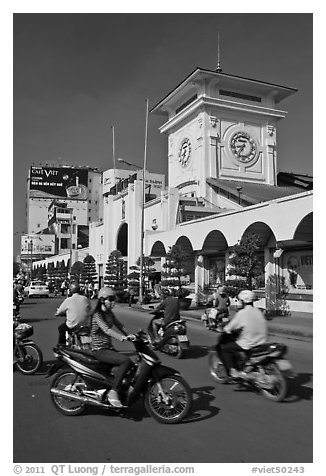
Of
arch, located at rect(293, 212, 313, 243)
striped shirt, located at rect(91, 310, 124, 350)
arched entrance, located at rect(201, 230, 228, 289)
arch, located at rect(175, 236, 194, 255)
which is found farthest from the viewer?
arch, located at rect(175, 236, 194, 255)

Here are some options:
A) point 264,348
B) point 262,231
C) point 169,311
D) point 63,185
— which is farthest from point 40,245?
point 264,348

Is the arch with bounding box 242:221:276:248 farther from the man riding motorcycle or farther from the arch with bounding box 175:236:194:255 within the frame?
the man riding motorcycle

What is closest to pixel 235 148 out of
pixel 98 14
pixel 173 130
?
pixel 173 130

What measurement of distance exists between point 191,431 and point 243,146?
3800 cm

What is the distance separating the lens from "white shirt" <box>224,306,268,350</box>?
5.76 meters

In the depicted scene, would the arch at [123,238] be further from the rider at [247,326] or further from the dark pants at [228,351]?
the rider at [247,326]

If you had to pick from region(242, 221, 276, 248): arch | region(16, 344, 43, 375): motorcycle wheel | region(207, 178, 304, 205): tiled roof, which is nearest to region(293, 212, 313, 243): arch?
region(242, 221, 276, 248): arch

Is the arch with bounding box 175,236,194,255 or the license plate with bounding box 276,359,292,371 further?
the arch with bounding box 175,236,194,255

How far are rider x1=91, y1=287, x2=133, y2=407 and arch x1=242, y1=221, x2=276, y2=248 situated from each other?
14.7 metres

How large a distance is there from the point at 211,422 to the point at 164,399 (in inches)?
21.6

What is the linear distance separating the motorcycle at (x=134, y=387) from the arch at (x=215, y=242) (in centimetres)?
1805

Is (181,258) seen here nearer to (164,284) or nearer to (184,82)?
(164,284)

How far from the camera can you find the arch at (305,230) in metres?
16.0
